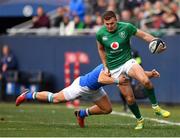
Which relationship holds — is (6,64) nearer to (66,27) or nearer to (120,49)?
(66,27)

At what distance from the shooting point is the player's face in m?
13.4

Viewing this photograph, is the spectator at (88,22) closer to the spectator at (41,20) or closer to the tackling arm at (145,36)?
the spectator at (41,20)

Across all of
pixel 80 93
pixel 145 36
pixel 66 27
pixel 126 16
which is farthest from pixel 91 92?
pixel 66 27

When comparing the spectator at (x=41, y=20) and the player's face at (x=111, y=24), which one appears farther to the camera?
the spectator at (x=41, y=20)

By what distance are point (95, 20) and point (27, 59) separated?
295 centimetres

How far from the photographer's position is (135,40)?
24812 millimetres

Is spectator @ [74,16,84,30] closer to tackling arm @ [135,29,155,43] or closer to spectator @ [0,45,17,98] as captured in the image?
spectator @ [0,45,17,98]

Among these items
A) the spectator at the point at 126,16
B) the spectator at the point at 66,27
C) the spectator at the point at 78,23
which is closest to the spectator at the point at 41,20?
the spectator at the point at 66,27

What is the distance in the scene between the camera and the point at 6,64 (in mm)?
26719

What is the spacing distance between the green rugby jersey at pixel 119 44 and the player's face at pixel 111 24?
4.2 inches

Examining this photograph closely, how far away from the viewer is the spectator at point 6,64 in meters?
26.7

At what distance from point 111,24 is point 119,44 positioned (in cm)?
41

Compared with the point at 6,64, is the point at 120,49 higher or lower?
higher

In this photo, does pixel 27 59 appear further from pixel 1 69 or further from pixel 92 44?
pixel 92 44
